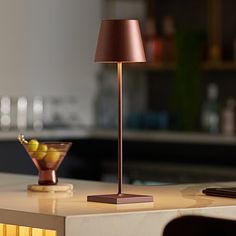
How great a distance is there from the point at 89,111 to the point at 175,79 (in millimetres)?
721

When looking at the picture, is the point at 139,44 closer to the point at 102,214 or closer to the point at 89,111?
the point at 102,214

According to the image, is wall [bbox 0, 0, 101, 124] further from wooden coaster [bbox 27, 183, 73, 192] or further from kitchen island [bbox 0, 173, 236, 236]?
kitchen island [bbox 0, 173, 236, 236]

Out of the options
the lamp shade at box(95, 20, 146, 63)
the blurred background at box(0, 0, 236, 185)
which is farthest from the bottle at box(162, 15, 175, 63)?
the lamp shade at box(95, 20, 146, 63)

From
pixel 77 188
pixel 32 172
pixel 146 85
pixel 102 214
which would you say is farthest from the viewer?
pixel 146 85

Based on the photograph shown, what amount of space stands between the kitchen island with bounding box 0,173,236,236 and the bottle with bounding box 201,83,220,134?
9.90ft

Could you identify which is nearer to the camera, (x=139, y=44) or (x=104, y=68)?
(x=139, y=44)

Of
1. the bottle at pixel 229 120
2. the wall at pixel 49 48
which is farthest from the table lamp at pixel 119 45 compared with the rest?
the wall at pixel 49 48

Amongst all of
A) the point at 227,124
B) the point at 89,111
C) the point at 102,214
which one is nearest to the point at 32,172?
the point at 89,111

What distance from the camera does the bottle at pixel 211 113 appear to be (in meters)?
6.04

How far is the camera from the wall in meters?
6.12

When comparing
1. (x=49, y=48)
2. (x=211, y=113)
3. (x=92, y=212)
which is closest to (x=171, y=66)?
(x=211, y=113)

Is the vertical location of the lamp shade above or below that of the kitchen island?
above

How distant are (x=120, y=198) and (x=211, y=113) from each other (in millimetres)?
3414

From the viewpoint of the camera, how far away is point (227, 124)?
5957mm
